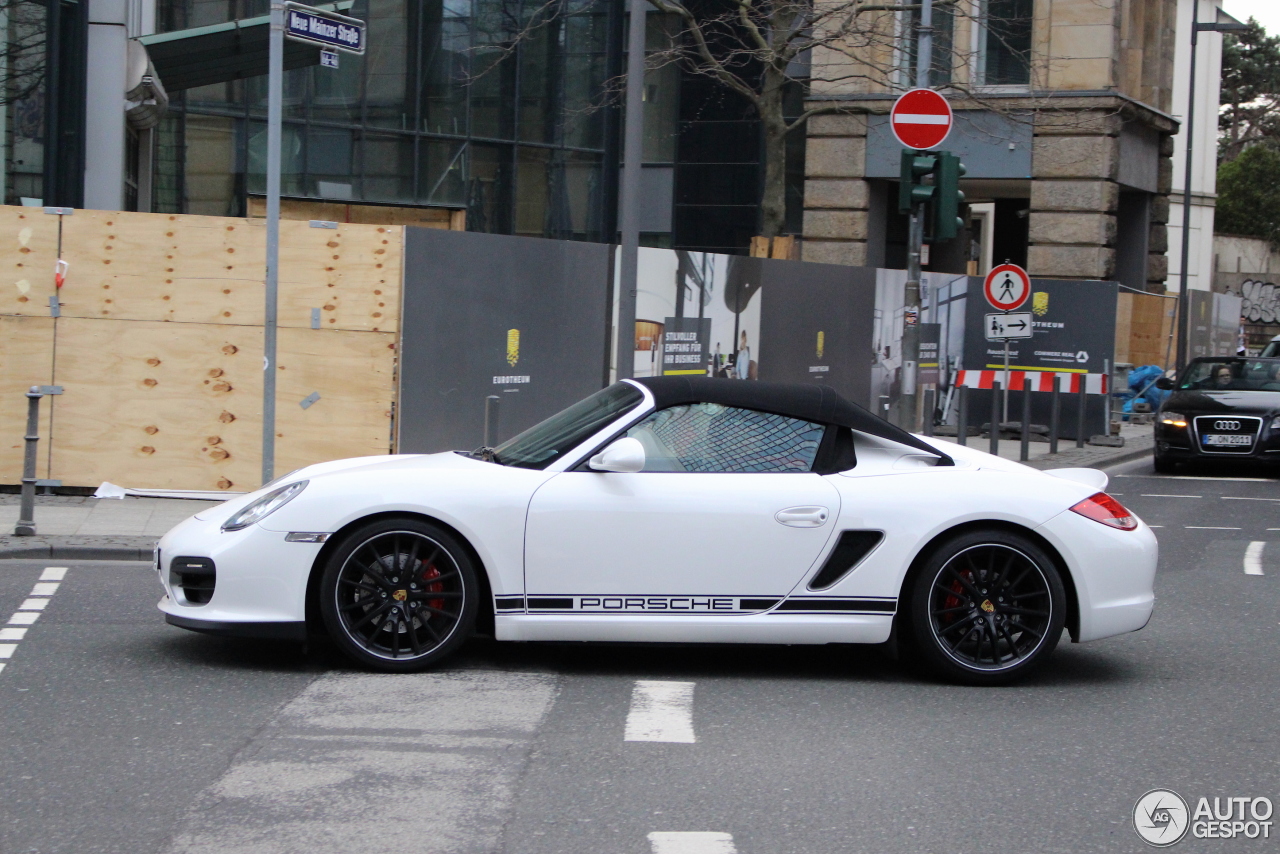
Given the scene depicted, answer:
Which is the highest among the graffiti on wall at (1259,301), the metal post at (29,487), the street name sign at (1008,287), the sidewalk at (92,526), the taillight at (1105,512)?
the graffiti on wall at (1259,301)

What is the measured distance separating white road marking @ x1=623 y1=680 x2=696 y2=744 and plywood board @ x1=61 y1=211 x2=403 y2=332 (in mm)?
6762

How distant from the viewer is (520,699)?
19.7ft

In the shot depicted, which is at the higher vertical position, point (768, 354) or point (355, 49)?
point (355, 49)

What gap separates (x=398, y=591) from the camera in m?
6.25

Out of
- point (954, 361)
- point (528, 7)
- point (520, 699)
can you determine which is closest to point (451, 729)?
point (520, 699)

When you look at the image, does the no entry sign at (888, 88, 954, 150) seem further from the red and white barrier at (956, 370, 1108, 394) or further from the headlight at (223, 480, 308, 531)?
the headlight at (223, 480, 308, 531)

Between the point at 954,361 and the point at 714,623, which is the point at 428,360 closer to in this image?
the point at 714,623

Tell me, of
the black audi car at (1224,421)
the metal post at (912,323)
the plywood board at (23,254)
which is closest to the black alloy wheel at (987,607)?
the metal post at (912,323)

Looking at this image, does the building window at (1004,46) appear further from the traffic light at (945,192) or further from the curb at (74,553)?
the curb at (74,553)

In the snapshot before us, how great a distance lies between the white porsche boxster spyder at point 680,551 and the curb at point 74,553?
3.30 m

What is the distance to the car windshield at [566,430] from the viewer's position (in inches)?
255

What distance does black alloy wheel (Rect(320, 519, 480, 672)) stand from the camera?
6.22 meters

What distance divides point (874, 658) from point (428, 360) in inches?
262

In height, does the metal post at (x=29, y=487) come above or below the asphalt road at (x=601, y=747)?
above
